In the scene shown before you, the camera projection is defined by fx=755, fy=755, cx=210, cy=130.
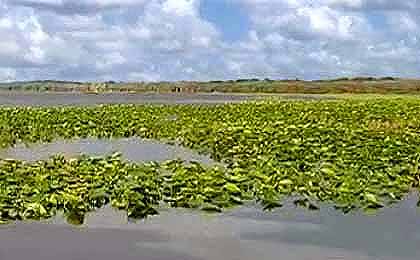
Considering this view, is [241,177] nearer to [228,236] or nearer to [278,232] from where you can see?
[278,232]

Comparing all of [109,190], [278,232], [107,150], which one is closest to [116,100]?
[107,150]

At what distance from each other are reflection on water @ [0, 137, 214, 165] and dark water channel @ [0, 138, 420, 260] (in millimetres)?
8979

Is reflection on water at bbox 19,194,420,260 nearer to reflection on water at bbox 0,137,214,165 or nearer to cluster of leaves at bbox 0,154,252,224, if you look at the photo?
cluster of leaves at bbox 0,154,252,224

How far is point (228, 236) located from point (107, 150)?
1511cm

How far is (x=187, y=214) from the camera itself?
1568cm

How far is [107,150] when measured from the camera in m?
28.6

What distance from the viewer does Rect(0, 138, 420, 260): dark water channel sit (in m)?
12.9

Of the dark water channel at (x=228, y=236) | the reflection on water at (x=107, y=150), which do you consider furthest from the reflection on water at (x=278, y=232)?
the reflection on water at (x=107, y=150)

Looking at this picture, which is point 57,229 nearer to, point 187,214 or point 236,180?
point 187,214

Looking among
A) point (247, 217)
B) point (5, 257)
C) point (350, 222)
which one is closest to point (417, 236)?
point (350, 222)

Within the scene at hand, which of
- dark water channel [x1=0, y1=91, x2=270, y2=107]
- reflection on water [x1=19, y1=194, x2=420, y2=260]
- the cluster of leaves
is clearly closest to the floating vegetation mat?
the cluster of leaves

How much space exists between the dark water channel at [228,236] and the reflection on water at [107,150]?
29.5ft

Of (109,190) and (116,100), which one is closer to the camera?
(109,190)

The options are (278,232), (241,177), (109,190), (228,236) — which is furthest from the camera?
(241,177)
